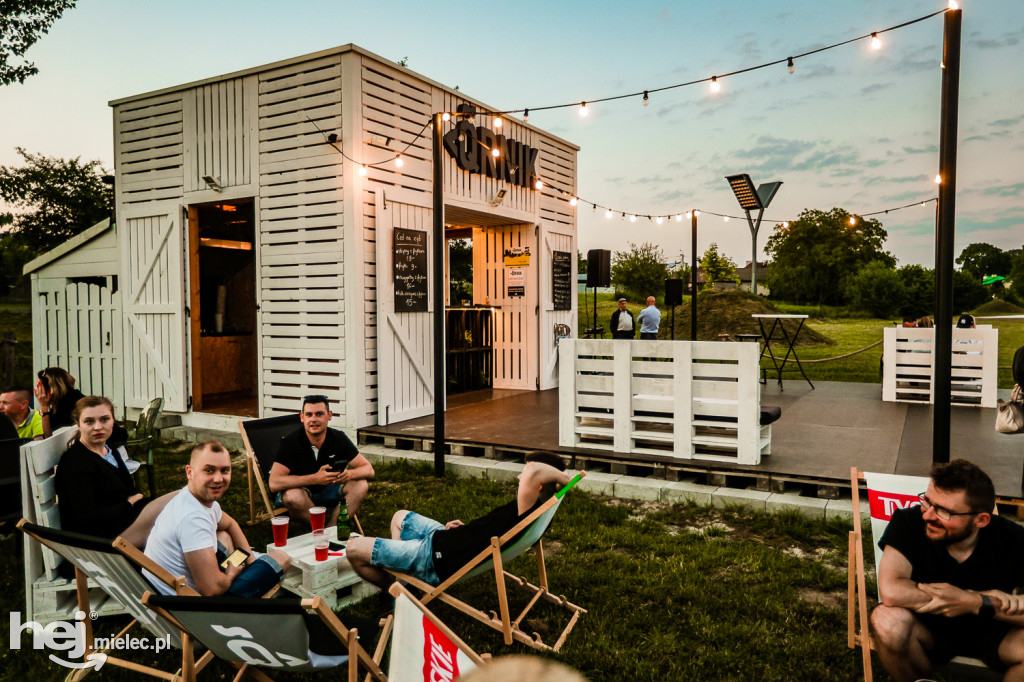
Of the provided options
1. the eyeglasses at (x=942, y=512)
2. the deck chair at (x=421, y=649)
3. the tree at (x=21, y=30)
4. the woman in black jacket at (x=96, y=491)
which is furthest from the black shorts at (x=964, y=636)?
the tree at (x=21, y=30)

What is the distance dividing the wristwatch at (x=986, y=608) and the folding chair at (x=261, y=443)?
425 centimetres

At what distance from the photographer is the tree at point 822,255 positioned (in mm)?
42406

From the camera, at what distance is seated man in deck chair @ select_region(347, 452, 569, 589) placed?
2990 mm

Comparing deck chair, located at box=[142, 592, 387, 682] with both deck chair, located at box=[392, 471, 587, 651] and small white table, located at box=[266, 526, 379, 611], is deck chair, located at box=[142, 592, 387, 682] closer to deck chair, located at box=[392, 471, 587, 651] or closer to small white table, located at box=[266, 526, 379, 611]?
deck chair, located at box=[392, 471, 587, 651]

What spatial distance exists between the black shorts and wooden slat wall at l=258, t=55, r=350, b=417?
5.86 metres

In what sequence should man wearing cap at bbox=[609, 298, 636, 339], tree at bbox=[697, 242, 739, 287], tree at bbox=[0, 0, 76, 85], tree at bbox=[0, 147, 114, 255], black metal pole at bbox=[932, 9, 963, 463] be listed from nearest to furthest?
black metal pole at bbox=[932, 9, 963, 463]
man wearing cap at bbox=[609, 298, 636, 339]
tree at bbox=[0, 0, 76, 85]
tree at bbox=[0, 147, 114, 255]
tree at bbox=[697, 242, 739, 287]

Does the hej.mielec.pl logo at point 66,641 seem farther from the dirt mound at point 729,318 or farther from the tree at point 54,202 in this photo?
the tree at point 54,202

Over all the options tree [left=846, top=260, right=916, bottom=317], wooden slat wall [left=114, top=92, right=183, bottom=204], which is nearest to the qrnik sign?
wooden slat wall [left=114, top=92, right=183, bottom=204]

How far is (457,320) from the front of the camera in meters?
9.91

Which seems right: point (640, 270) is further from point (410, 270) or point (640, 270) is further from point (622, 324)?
point (410, 270)

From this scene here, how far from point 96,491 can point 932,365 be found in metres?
9.72

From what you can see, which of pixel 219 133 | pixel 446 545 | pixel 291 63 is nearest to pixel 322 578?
pixel 446 545

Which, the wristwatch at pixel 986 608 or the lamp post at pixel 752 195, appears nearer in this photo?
the wristwatch at pixel 986 608

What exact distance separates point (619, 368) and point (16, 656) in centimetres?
437
